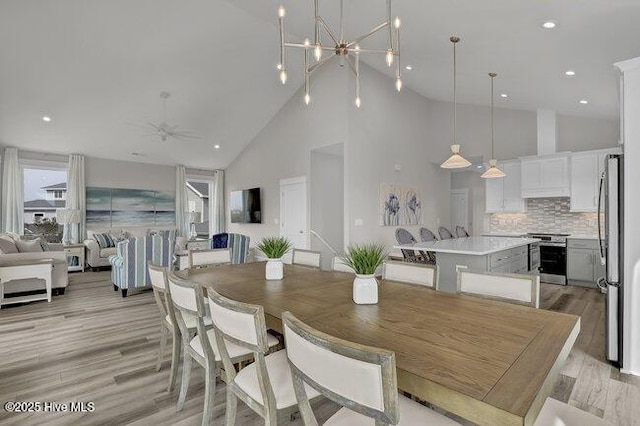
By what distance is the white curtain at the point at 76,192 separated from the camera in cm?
751

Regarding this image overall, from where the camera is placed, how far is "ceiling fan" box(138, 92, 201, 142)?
231 inches

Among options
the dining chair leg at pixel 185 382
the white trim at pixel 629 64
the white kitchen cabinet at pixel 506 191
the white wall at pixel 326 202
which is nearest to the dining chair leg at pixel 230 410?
the dining chair leg at pixel 185 382

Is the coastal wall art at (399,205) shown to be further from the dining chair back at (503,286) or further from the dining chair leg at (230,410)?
the dining chair leg at (230,410)

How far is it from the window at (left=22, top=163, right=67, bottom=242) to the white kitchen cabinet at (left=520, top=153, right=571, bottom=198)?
32.8ft

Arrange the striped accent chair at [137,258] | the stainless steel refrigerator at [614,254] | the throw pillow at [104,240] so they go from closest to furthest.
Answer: the stainless steel refrigerator at [614,254]
the striped accent chair at [137,258]
the throw pillow at [104,240]

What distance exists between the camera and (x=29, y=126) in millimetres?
6402

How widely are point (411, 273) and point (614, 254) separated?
1766 millimetres

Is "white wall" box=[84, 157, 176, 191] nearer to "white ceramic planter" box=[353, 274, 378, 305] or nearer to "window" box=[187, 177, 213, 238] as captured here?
"window" box=[187, 177, 213, 238]

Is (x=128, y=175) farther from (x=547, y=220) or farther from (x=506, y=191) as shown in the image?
(x=547, y=220)

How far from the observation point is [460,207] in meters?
10.1

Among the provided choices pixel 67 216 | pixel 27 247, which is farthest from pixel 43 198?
pixel 27 247

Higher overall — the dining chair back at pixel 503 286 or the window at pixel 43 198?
the window at pixel 43 198

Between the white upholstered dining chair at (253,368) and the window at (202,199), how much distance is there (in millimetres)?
8728

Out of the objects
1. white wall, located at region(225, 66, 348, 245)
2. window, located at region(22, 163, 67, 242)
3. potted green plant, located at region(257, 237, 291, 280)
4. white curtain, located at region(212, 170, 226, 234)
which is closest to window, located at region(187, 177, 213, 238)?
white curtain, located at region(212, 170, 226, 234)
